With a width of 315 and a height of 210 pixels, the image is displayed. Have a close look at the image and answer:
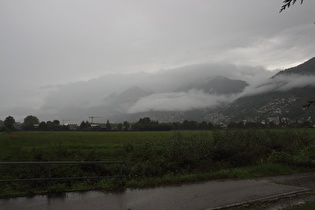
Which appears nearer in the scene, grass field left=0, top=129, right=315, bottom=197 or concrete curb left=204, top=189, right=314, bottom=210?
concrete curb left=204, top=189, right=314, bottom=210

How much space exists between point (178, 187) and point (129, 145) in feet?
32.2

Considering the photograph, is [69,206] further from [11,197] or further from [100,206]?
[11,197]

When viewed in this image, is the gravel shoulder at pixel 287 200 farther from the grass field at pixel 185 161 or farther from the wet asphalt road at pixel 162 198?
the grass field at pixel 185 161

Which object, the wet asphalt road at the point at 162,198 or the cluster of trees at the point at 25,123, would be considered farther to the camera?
the cluster of trees at the point at 25,123

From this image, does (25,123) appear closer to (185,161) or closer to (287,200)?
(185,161)

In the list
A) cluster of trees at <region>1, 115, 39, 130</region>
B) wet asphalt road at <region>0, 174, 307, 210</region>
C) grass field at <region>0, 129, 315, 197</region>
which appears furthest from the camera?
cluster of trees at <region>1, 115, 39, 130</region>

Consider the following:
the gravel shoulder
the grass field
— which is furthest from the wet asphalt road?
the grass field

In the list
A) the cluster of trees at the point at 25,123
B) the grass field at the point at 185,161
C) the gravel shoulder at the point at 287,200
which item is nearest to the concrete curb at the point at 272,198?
the gravel shoulder at the point at 287,200

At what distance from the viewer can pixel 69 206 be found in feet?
20.9

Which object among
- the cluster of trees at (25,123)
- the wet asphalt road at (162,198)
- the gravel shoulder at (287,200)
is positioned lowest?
the gravel shoulder at (287,200)

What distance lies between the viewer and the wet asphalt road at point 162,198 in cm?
642

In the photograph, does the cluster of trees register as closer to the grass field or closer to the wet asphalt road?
the grass field

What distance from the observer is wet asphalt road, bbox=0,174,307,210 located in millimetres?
6418

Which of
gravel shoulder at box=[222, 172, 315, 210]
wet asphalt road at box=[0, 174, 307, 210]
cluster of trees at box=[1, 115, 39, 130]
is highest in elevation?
cluster of trees at box=[1, 115, 39, 130]
